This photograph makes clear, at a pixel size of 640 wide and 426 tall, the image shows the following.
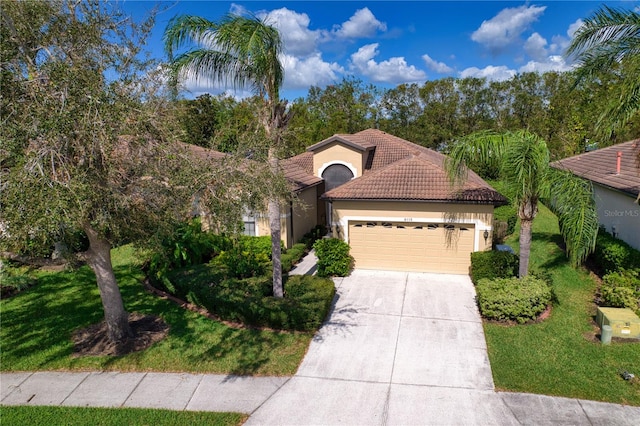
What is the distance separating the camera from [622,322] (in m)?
9.23

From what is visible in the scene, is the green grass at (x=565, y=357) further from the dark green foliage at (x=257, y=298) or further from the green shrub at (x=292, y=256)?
the green shrub at (x=292, y=256)

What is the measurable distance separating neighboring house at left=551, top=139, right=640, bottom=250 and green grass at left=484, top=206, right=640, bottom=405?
3.18 m

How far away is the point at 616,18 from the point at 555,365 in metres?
8.53

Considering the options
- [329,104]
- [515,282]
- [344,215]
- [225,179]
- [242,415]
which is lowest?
[242,415]

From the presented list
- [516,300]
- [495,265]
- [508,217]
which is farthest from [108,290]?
[508,217]

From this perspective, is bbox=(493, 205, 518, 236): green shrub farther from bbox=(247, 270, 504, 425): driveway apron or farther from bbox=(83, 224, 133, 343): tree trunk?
bbox=(83, 224, 133, 343): tree trunk

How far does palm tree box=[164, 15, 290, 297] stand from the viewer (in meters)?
9.65

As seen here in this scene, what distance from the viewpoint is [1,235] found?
664 centimetres

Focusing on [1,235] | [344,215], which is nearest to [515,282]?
[344,215]

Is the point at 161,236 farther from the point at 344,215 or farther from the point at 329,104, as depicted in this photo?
the point at 329,104

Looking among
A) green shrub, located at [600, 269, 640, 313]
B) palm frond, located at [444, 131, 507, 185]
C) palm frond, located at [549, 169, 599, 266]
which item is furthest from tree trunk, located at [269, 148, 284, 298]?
green shrub, located at [600, 269, 640, 313]

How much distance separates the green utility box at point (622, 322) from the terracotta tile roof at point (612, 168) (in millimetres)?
3617

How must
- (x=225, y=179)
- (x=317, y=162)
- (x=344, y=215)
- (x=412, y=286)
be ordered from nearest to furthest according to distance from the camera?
1. (x=225, y=179)
2. (x=412, y=286)
3. (x=344, y=215)
4. (x=317, y=162)

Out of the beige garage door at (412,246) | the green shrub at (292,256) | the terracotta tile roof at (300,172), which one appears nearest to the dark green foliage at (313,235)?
the green shrub at (292,256)
